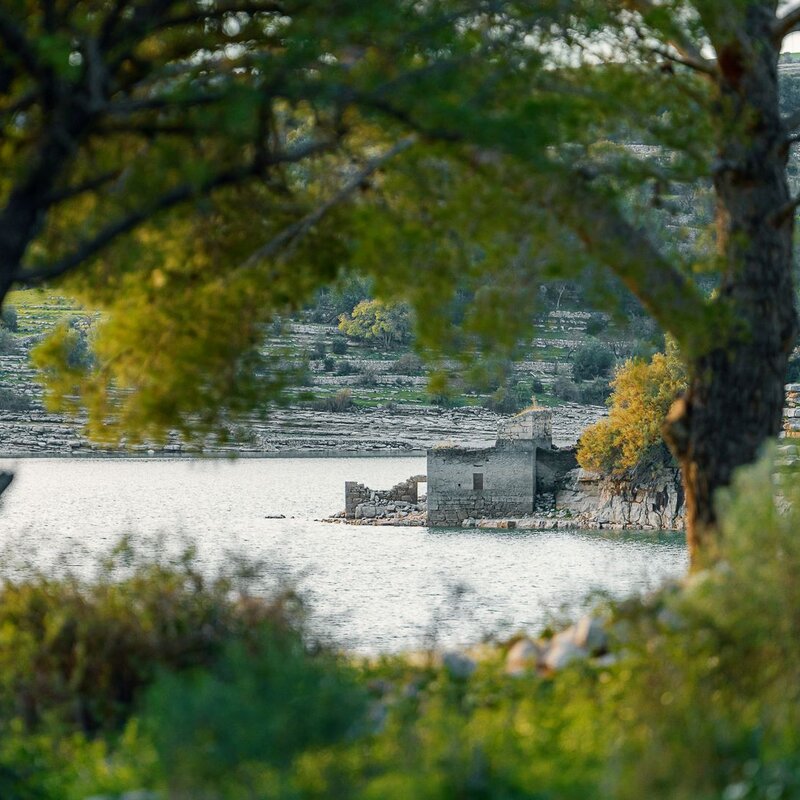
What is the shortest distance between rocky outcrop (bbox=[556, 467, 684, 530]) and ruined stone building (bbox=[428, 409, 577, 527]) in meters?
2.03

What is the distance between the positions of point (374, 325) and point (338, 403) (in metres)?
9.37

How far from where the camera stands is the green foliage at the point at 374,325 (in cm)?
12044

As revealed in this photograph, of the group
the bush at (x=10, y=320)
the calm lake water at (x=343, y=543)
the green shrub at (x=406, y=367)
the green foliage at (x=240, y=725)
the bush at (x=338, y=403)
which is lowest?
the calm lake water at (x=343, y=543)

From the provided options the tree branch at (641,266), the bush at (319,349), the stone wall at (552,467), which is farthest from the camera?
the bush at (319,349)

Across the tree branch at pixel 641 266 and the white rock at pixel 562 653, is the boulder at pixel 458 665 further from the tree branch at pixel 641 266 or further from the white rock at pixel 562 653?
the tree branch at pixel 641 266

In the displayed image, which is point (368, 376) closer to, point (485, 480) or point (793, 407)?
point (485, 480)

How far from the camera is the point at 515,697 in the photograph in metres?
6.75

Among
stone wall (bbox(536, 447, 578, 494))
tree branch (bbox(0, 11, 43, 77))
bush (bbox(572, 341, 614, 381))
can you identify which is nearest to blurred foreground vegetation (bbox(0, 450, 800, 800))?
tree branch (bbox(0, 11, 43, 77))

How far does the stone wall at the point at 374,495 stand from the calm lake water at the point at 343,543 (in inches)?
90.0

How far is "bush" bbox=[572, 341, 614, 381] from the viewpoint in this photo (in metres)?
114

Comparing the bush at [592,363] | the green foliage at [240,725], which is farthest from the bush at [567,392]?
the green foliage at [240,725]

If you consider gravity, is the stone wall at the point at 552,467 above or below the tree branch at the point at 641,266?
below

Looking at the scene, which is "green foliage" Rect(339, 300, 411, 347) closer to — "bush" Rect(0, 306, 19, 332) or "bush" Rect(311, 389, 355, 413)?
"bush" Rect(311, 389, 355, 413)

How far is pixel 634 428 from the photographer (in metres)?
68.7
